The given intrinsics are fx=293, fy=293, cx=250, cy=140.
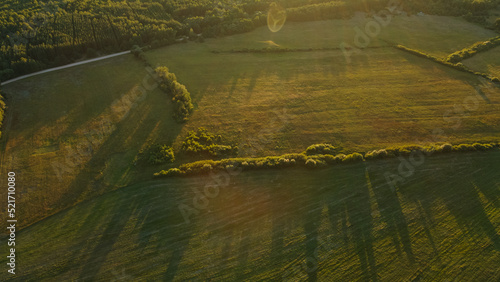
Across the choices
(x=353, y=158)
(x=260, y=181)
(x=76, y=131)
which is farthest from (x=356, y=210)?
(x=76, y=131)

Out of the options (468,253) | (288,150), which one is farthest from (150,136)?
(468,253)

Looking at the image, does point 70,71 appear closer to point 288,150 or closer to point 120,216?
point 120,216

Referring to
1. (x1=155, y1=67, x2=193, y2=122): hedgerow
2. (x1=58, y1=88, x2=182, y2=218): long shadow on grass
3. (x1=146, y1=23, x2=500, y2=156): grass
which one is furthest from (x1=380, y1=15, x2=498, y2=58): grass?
(x1=58, y1=88, x2=182, y2=218): long shadow on grass

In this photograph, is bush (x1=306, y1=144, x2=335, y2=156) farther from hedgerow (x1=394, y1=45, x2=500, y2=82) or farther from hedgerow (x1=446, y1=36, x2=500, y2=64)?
hedgerow (x1=446, y1=36, x2=500, y2=64)

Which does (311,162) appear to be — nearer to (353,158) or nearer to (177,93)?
(353,158)

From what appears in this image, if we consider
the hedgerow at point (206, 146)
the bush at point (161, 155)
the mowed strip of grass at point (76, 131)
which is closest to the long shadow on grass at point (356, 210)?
the hedgerow at point (206, 146)

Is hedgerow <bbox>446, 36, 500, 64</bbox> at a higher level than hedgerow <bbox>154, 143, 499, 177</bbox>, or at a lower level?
higher
